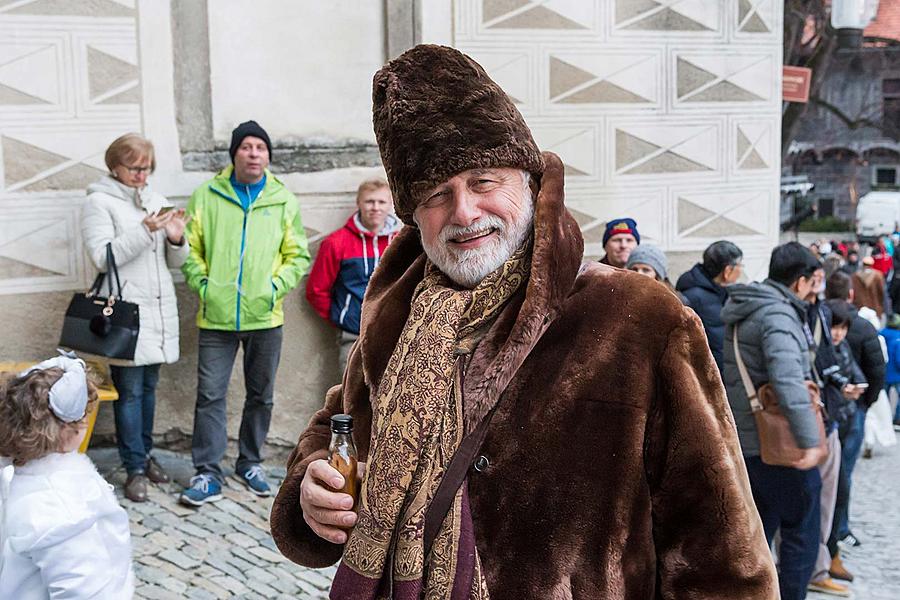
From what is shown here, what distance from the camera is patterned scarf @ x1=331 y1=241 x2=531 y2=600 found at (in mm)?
2168

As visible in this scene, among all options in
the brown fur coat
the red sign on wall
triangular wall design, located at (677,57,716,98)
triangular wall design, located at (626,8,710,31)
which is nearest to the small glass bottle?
the brown fur coat

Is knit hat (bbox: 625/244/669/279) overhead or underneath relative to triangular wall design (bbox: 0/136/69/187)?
underneath

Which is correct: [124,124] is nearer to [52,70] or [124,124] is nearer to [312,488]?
[52,70]

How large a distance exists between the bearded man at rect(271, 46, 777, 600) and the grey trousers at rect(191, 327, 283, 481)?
4.13m

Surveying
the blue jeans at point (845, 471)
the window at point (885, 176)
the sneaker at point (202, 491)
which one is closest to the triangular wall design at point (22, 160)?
the sneaker at point (202, 491)

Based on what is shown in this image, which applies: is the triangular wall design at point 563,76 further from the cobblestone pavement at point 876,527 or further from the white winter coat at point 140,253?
the cobblestone pavement at point 876,527

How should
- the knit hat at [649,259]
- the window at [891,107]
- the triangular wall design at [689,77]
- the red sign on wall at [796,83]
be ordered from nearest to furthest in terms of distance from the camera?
the knit hat at [649,259]
the triangular wall design at [689,77]
the red sign on wall at [796,83]
the window at [891,107]

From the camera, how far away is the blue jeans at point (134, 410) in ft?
20.0

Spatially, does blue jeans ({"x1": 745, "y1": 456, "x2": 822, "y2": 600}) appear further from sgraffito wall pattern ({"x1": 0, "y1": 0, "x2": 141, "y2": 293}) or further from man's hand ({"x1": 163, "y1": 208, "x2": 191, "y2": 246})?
sgraffito wall pattern ({"x1": 0, "y1": 0, "x2": 141, "y2": 293})

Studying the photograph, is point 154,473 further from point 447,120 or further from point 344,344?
point 447,120

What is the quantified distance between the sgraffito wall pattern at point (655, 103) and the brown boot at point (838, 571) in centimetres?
242

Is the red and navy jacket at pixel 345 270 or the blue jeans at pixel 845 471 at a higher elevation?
the red and navy jacket at pixel 345 270

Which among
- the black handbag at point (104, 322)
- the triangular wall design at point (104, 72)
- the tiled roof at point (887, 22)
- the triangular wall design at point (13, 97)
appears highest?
the tiled roof at point (887, 22)

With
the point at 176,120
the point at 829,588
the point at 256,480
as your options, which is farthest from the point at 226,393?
the point at 829,588
